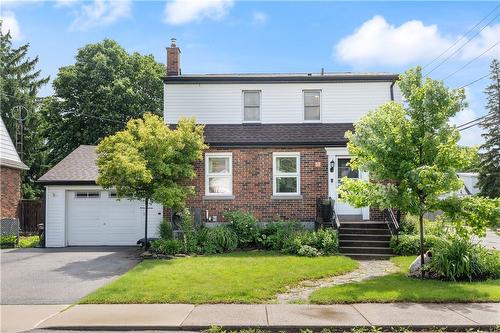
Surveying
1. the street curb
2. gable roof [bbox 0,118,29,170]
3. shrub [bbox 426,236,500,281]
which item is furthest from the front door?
gable roof [bbox 0,118,29,170]

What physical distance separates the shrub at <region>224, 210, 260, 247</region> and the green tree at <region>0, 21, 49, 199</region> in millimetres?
23190

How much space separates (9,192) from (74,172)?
16.7 feet

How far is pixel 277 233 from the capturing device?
16.0m

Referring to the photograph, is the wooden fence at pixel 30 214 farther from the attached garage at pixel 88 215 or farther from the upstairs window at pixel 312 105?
the upstairs window at pixel 312 105

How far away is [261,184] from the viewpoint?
58.1 ft

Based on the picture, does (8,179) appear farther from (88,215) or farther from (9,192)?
(88,215)

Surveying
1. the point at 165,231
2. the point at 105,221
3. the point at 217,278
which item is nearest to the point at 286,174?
the point at 165,231

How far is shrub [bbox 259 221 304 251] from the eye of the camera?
15820mm

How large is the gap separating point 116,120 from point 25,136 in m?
8.27

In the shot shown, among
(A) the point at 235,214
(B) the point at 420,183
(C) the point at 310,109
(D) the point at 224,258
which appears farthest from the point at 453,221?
(C) the point at 310,109

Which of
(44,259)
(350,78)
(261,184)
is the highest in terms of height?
(350,78)

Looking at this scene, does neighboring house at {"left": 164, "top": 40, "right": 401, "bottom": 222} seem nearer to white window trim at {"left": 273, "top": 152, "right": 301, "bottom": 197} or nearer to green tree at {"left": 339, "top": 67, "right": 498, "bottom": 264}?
white window trim at {"left": 273, "top": 152, "right": 301, "bottom": 197}

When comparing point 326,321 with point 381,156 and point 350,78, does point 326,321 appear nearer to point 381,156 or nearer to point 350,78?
point 381,156

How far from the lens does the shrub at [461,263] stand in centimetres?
1095
